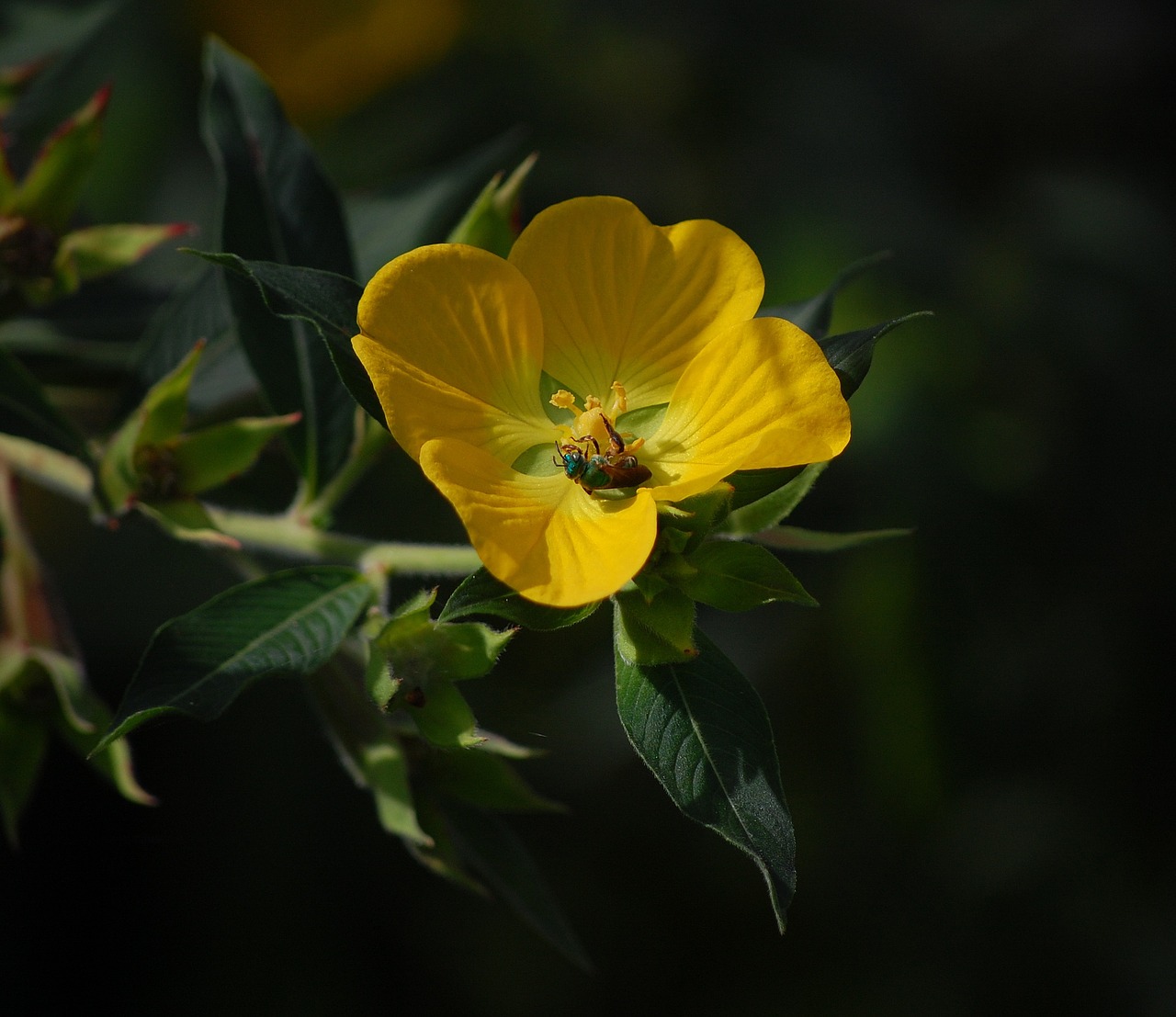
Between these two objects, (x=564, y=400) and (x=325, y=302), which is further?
(x=564, y=400)

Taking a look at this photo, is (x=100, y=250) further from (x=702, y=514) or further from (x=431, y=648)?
(x=702, y=514)

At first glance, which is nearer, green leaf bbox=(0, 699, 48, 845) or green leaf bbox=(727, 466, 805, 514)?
green leaf bbox=(727, 466, 805, 514)

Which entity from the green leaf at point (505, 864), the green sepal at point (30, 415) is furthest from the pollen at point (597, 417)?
the green sepal at point (30, 415)

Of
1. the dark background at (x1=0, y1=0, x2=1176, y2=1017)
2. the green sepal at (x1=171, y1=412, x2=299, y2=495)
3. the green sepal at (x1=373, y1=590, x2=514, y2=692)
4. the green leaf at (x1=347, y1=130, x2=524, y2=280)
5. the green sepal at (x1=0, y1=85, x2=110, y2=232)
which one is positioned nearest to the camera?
the green sepal at (x1=373, y1=590, x2=514, y2=692)

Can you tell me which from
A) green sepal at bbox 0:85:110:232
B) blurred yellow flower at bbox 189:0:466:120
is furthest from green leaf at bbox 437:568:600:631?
blurred yellow flower at bbox 189:0:466:120

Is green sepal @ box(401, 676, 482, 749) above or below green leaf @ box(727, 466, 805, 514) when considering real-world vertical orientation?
below

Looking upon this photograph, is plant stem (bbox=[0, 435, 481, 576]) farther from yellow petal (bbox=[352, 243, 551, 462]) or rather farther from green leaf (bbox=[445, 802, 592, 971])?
green leaf (bbox=[445, 802, 592, 971])

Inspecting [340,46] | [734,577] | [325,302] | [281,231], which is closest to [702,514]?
[734,577]
